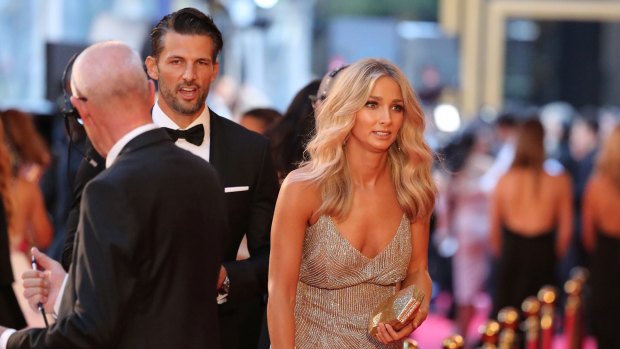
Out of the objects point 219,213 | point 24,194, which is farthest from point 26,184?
point 219,213

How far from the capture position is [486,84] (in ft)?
59.1

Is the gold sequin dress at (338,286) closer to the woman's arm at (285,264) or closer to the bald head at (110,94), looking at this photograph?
the woman's arm at (285,264)

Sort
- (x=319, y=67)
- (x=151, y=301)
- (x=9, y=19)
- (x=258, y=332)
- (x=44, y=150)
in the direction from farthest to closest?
(x=319, y=67), (x=9, y=19), (x=44, y=150), (x=258, y=332), (x=151, y=301)

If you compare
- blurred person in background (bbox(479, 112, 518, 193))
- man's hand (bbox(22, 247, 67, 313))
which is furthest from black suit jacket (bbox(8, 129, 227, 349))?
blurred person in background (bbox(479, 112, 518, 193))

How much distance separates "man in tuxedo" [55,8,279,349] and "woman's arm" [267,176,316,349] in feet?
0.65

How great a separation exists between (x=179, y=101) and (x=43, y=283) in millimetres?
785

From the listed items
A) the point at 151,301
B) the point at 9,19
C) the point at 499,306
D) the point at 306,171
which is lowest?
the point at 499,306

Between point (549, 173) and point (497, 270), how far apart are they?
0.82m

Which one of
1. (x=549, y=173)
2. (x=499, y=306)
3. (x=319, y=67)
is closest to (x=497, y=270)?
(x=499, y=306)

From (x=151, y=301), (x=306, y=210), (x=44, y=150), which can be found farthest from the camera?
(x=44, y=150)

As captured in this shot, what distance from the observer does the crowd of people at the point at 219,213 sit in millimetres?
2600

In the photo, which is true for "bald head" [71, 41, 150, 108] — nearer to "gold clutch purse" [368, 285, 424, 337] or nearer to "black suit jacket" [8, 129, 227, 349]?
"black suit jacket" [8, 129, 227, 349]

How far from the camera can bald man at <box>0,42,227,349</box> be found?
2546 mm

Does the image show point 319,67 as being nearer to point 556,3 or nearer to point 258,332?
point 556,3
